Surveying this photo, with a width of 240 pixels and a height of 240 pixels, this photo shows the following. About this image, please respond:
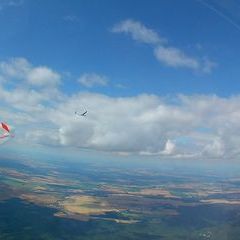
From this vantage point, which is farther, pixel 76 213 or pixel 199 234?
pixel 76 213

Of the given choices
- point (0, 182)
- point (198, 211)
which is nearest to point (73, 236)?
point (198, 211)

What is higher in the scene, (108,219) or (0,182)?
(0,182)

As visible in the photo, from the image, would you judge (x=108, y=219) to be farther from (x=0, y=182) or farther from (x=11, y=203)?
(x=0, y=182)

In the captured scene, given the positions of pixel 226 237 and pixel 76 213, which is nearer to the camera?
pixel 226 237

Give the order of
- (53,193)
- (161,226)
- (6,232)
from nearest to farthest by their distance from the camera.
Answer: (6,232), (161,226), (53,193)

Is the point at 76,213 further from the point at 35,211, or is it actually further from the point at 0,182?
the point at 0,182

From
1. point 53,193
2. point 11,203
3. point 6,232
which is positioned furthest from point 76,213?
point 53,193

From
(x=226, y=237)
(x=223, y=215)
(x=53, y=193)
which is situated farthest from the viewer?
(x=53, y=193)

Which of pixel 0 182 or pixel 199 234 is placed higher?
pixel 0 182

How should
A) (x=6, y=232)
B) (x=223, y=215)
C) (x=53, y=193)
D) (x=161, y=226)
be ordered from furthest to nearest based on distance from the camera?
(x=53, y=193)
(x=223, y=215)
(x=161, y=226)
(x=6, y=232)
